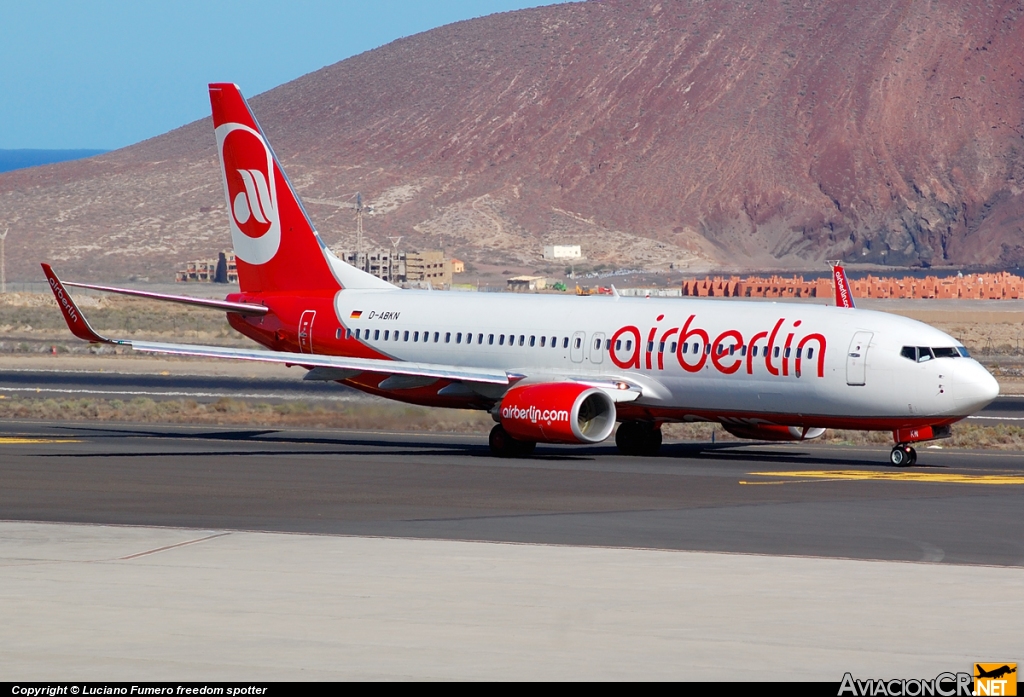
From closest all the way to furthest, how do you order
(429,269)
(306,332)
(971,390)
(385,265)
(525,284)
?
(971,390)
(306,332)
(429,269)
(525,284)
(385,265)

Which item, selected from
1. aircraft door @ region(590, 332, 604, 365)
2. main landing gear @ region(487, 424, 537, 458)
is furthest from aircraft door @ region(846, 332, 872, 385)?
main landing gear @ region(487, 424, 537, 458)

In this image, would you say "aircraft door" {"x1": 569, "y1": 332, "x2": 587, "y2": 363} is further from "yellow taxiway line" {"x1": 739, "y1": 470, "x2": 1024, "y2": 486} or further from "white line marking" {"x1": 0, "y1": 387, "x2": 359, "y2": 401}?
"white line marking" {"x1": 0, "y1": 387, "x2": 359, "y2": 401}

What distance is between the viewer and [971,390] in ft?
111

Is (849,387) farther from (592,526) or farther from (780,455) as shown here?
(592,526)

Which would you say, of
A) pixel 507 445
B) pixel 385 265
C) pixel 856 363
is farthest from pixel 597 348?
pixel 385 265

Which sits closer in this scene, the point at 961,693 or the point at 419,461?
the point at 961,693

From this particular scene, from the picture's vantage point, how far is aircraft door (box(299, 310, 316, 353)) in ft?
140

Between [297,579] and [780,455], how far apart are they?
71.6 feet

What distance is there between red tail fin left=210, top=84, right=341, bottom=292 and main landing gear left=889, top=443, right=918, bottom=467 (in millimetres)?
15723

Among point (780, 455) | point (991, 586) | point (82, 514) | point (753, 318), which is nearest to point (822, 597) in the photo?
point (991, 586)

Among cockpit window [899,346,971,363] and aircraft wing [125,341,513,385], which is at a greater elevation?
cockpit window [899,346,971,363]

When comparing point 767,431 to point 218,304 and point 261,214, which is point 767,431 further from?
point 261,214

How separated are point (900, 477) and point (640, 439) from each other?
7.87 meters

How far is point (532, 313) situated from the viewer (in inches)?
1566
